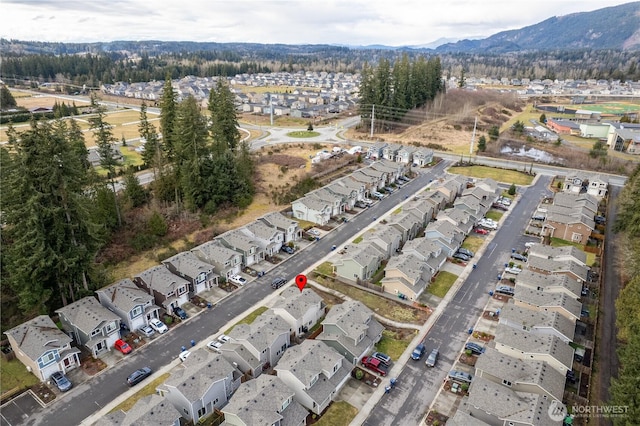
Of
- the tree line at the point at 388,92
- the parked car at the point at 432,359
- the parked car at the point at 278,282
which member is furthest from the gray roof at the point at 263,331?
the tree line at the point at 388,92

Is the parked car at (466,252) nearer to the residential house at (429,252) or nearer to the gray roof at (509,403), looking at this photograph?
the residential house at (429,252)

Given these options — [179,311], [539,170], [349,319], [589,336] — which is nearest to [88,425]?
[179,311]

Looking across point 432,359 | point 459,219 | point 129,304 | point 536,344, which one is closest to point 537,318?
point 536,344

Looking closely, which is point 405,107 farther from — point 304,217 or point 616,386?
point 616,386

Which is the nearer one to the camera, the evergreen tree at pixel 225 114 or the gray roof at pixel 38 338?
the gray roof at pixel 38 338

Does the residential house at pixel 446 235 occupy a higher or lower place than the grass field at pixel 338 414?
higher

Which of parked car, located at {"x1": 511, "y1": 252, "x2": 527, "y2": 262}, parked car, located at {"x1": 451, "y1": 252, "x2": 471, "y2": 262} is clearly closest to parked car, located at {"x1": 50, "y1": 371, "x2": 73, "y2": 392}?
parked car, located at {"x1": 451, "y1": 252, "x2": 471, "y2": 262}

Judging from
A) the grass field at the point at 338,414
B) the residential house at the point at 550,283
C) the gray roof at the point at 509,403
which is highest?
the residential house at the point at 550,283
